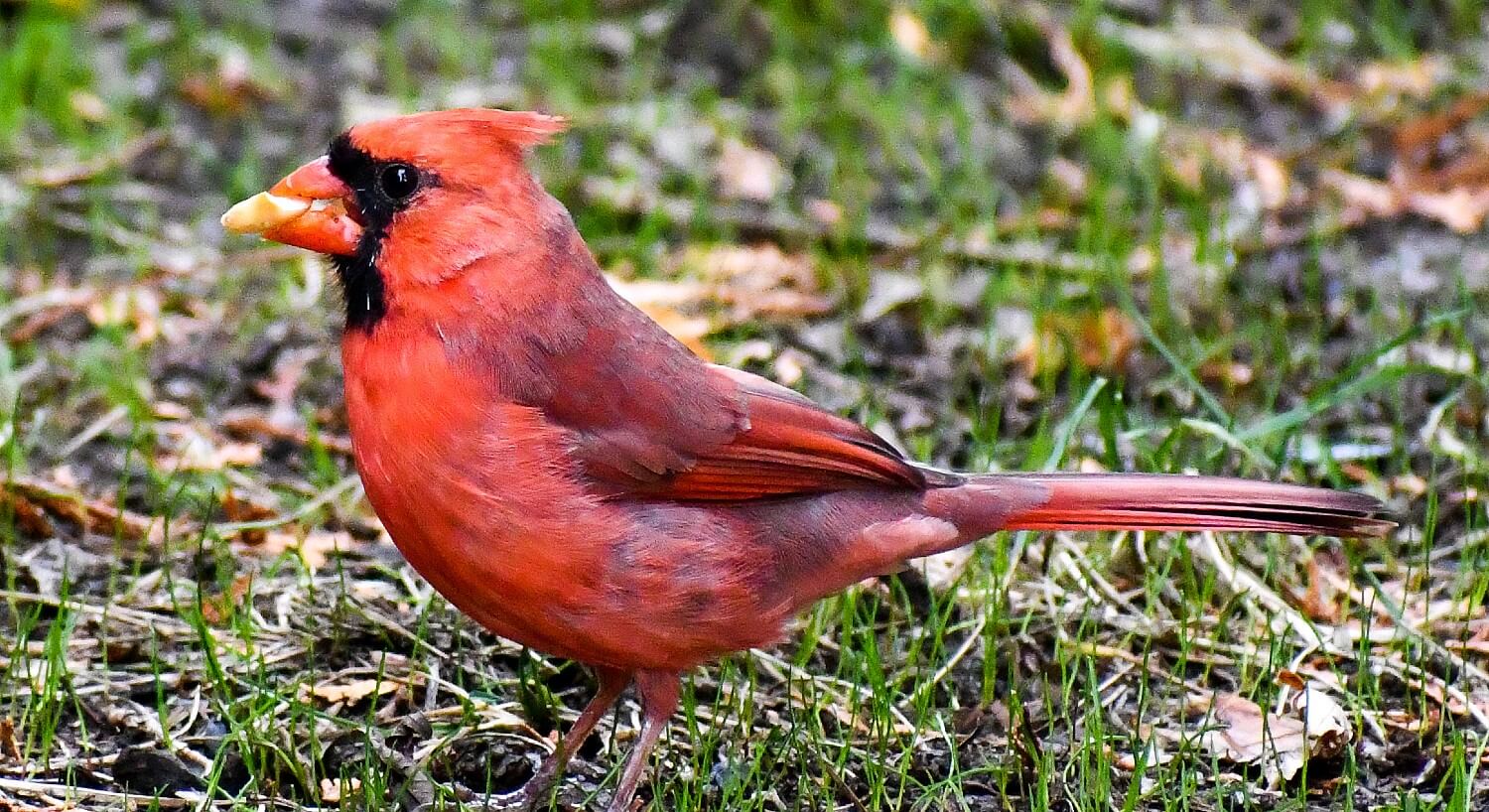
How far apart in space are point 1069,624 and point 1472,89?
126 inches

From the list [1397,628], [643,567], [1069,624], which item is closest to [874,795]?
[643,567]

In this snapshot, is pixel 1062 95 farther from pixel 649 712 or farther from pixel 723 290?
pixel 649 712

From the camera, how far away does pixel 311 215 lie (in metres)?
3.17

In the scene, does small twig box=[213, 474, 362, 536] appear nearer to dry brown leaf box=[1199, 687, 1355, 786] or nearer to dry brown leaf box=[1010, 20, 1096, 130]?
dry brown leaf box=[1199, 687, 1355, 786]

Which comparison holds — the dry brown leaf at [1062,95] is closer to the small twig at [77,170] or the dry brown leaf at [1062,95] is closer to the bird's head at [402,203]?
the small twig at [77,170]

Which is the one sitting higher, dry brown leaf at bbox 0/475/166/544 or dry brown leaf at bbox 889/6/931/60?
dry brown leaf at bbox 889/6/931/60

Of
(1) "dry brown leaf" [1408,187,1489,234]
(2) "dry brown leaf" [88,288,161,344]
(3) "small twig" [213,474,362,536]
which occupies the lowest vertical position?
(3) "small twig" [213,474,362,536]

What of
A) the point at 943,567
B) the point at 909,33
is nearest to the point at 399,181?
the point at 943,567

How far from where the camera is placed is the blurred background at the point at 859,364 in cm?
336

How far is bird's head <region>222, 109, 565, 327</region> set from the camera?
3158 millimetres

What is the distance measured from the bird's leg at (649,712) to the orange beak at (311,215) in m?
0.81

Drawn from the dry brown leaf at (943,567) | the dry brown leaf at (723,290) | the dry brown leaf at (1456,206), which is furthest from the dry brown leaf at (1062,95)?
the dry brown leaf at (943,567)

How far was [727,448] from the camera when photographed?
3291 millimetres

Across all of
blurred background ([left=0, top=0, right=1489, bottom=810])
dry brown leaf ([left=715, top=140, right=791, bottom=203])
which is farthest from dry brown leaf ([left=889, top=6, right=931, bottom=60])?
dry brown leaf ([left=715, top=140, right=791, bottom=203])
